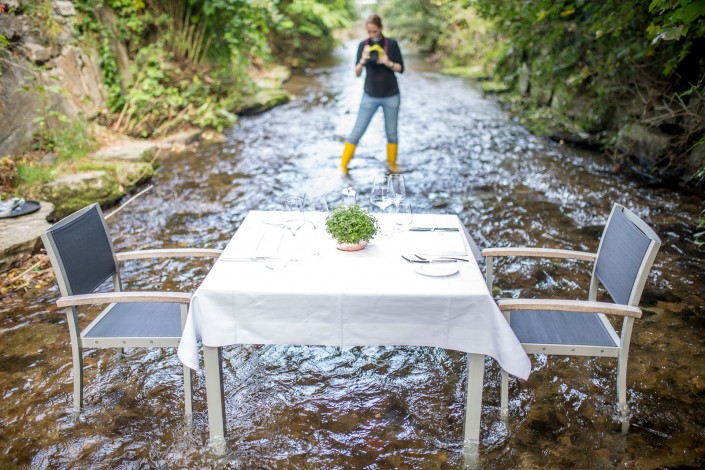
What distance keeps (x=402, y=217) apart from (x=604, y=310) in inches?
45.0

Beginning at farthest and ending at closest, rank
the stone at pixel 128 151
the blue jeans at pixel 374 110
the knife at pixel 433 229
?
1. the stone at pixel 128 151
2. the blue jeans at pixel 374 110
3. the knife at pixel 433 229

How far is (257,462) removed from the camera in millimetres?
2668

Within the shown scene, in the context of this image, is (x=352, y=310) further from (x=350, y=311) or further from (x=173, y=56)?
(x=173, y=56)

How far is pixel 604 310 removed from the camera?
2570mm

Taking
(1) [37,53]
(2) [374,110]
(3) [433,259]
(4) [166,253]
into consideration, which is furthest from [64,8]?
(3) [433,259]

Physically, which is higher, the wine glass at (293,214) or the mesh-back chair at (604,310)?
the wine glass at (293,214)

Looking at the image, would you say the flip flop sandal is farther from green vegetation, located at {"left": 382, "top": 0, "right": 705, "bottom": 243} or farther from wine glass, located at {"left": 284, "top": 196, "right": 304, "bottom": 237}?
green vegetation, located at {"left": 382, "top": 0, "right": 705, "bottom": 243}

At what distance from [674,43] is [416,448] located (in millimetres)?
6097

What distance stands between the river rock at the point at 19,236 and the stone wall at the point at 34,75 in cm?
151

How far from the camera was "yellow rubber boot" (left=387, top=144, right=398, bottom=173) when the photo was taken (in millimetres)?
7082

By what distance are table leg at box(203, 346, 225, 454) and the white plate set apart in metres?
1.03

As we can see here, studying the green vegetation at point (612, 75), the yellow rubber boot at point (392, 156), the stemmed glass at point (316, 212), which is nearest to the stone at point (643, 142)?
the green vegetation at point (612, 75)

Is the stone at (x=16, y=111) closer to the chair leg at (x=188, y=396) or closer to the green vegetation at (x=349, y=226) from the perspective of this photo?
the chair leg at (x=188, y=396)

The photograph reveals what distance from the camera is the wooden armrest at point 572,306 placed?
255 cm
